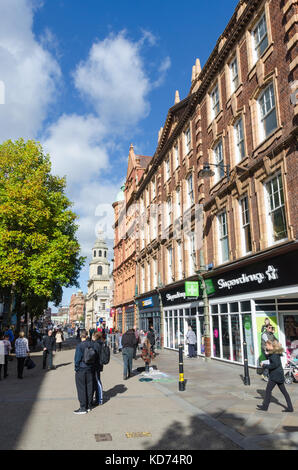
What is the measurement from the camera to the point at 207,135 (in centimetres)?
2012

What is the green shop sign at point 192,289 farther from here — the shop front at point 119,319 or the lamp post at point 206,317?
the shop front at point 119,319

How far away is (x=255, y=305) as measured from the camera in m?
14.1

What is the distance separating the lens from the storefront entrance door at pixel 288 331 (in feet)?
41.8

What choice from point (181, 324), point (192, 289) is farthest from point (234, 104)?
point (181, 324)

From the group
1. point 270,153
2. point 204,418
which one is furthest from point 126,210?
point 204,418

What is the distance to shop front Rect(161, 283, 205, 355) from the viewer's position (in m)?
19.9

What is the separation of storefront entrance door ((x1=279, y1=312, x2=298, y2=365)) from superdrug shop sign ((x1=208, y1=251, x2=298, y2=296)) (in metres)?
1.31

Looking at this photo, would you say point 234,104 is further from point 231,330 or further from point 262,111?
point 231,330

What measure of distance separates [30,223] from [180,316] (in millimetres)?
11173

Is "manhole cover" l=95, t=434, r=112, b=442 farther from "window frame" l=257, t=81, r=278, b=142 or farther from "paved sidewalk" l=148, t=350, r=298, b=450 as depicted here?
"window frame" l=257, t=81, r=278, b=142

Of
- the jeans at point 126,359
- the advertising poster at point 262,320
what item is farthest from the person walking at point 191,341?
the jeans at point 126,359

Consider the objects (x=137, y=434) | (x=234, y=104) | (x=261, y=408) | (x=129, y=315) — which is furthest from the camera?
(x=129, y=315)

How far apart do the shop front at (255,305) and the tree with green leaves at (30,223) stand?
440 inches

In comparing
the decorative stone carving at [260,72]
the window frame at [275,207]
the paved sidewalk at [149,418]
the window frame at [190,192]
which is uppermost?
the decorative stone carving at [260,72]
